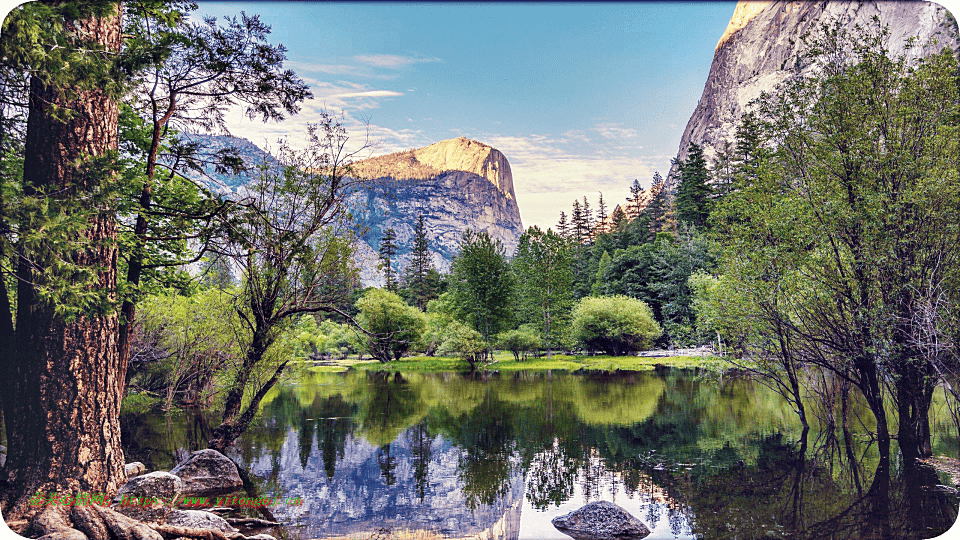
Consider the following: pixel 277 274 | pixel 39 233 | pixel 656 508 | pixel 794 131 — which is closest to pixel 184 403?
pixel 277 274

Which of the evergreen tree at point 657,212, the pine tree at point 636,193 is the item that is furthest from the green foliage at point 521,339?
the pine tree at point 636,193

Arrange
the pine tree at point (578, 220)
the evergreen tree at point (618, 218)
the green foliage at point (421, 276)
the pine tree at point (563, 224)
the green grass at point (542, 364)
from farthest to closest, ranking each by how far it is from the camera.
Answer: the pine tree at point (563, 224), the pine tree at point (578, 220), the evergreen tree at point (618, 218), the green foliage at point (421, 276), the green grass at point (542, 364)

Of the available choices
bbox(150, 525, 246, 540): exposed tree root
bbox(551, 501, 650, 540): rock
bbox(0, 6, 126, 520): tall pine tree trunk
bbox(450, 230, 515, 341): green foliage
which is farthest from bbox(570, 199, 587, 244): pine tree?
bbox(150, 525, 246, 540): exposed tree root

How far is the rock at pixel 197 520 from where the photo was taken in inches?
321

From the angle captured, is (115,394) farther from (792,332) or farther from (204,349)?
(792,332)

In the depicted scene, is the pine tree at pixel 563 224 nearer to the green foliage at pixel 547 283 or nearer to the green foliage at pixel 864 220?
the green foliage at pixel 547 283

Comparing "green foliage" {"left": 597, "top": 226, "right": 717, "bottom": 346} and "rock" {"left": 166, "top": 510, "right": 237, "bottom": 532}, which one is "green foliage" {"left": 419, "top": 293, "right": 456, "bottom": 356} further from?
"rock" {"left": 166, "top": 510, "right": 237, "bottom": 532}

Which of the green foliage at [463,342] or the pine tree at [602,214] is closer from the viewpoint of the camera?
the green foliage at [463,342]

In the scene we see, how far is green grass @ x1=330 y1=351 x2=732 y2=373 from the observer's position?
1613 inches

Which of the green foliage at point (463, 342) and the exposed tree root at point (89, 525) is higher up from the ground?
the green foliage at point (463, 342)

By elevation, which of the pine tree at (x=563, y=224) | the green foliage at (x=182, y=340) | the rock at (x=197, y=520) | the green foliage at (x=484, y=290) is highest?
the pine tree at (x=563, y=224)

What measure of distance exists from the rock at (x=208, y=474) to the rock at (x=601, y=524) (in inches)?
296

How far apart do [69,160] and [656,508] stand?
11950 mm

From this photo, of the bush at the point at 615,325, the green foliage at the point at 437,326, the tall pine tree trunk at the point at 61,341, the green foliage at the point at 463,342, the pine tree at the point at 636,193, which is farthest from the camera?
the pine tree at the point at 636,193
